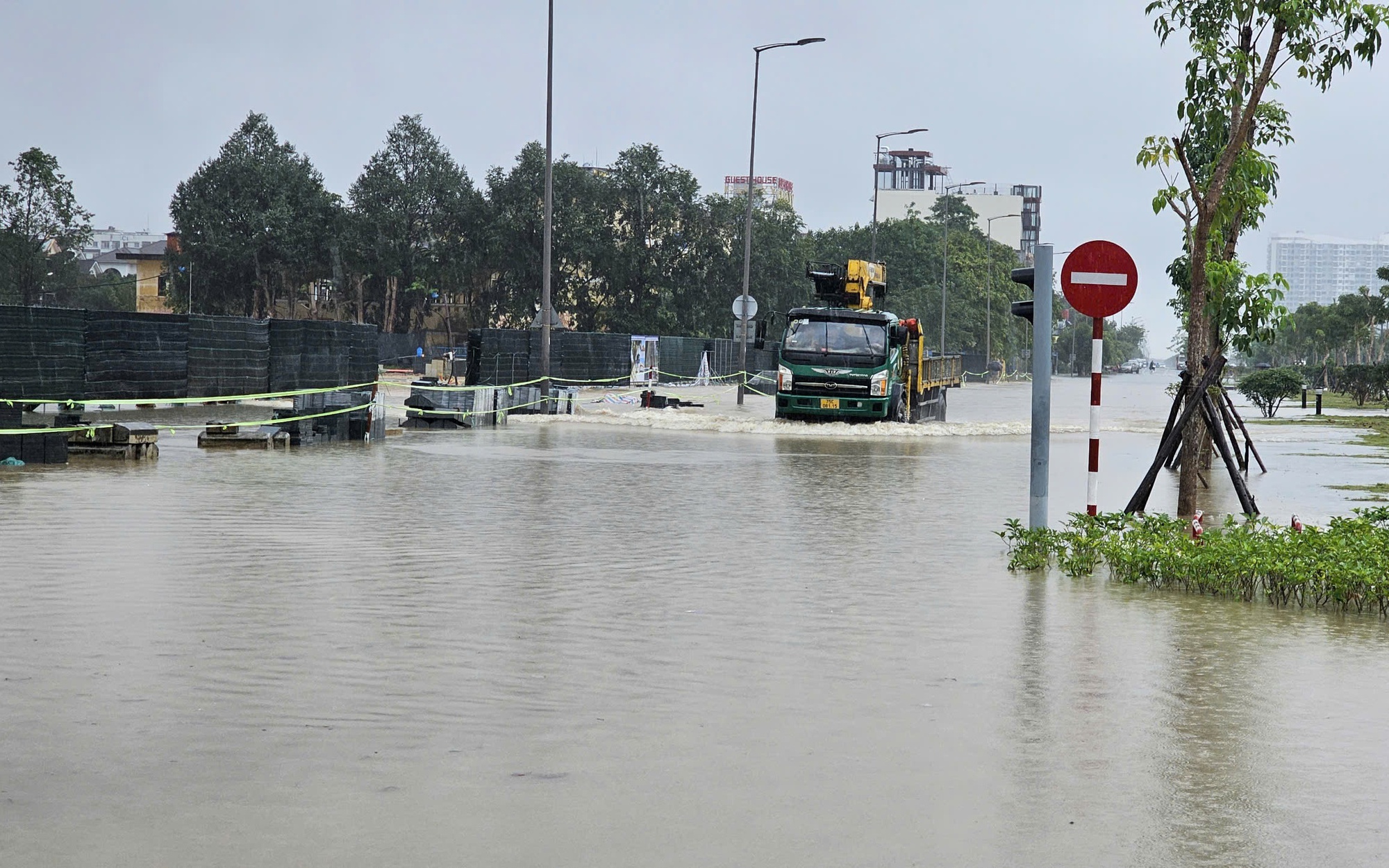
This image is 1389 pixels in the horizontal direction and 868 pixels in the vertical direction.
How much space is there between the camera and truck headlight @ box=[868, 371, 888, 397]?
32.9m

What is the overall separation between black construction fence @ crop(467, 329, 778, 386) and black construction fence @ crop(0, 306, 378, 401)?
7.60 meters

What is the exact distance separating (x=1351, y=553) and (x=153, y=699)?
7422 millimetres

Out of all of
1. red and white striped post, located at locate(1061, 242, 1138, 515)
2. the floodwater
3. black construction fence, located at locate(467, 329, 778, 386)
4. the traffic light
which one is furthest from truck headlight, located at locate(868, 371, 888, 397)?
red and white striped post, located at locate(1061, 242, 1138, 515)

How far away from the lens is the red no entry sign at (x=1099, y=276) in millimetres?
12414

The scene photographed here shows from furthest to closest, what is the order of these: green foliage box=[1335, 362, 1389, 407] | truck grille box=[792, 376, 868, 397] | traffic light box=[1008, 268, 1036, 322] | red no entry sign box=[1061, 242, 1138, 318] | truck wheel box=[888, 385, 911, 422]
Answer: green foliage box=[1335, 362, 1389, 407] < truck wheel box=[888, 385, 911, 422] < truck grille box=[792, 376, 868, 397] < traffic light box=[1008, 268, 1036, 322] < red no entry sign box=[1061, 242, 1138, 318]

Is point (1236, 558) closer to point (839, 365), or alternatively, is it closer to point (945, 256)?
point (839, 365)

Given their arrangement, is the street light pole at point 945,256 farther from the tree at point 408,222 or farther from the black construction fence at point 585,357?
the tree at point 408,222

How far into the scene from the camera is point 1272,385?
43.2 meters

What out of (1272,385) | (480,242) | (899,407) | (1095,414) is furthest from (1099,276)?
(480,242)

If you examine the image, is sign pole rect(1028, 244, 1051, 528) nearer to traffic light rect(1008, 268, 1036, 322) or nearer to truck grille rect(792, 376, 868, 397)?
traffic light rect(1008, 268, 1036, 322)

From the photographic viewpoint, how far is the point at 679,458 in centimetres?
2381

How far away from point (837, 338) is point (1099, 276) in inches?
822

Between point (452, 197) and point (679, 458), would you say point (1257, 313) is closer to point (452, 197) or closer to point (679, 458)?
point (679, 458)

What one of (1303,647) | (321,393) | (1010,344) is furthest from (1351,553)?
(1010,344)
